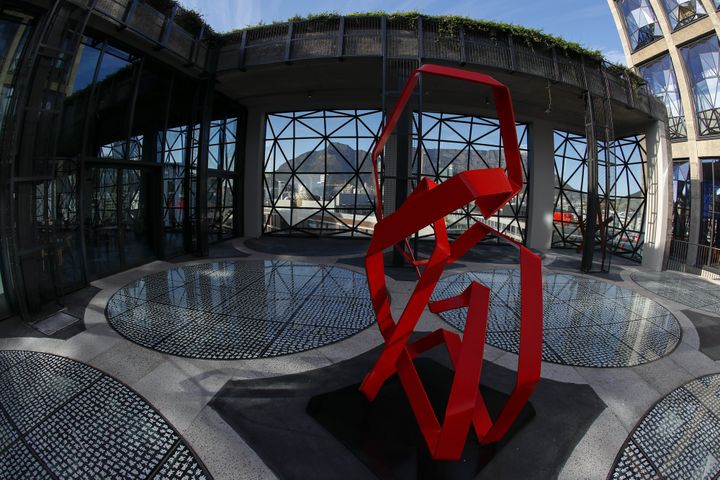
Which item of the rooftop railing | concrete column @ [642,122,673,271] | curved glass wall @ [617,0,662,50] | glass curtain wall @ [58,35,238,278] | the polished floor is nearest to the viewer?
the polished floor

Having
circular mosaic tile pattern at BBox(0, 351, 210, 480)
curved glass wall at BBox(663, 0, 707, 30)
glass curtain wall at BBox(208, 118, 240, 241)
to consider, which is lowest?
A: circular mosaic tile pattern at BBox(0, 351, 210, 480)

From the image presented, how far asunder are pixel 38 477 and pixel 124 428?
0.64 m

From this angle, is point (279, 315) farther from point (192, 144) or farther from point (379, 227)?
point (192, 144)

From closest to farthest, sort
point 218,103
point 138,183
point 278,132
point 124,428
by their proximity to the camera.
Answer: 1. point 124,428
2. point 138,183
3. point 218,103
4. point 278,132

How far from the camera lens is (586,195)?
17453 mm

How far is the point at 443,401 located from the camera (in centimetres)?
371

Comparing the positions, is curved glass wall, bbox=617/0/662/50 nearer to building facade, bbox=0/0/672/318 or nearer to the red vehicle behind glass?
building facade, bbox=0/0/672/318

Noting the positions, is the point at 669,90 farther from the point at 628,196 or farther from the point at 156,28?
the point at 156,28

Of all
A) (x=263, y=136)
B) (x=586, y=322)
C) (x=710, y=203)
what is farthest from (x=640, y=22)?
(x=263, y=136)

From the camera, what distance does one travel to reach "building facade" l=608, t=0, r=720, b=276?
600 inches

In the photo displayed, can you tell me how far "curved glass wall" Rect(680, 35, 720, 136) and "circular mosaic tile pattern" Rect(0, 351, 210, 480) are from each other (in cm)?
2327

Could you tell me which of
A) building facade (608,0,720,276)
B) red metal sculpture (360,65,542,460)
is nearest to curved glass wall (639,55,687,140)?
building facade (608,0,720,276)

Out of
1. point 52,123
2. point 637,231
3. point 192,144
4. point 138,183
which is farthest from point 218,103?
point 637,231

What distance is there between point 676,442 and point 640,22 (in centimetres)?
2403
